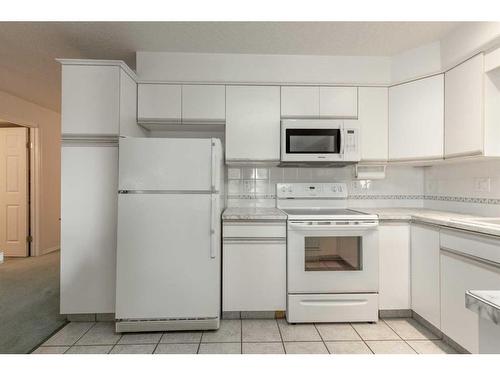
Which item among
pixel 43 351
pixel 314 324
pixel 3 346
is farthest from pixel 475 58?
pixel 3 346

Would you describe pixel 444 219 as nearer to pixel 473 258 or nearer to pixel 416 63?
pixel 473 258

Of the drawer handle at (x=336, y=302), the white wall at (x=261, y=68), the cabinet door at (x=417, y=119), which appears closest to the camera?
the drawer handle at (x=336, y=302)

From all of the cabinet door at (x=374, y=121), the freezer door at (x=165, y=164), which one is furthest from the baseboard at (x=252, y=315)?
the cabinet door at (x=374, y=121)

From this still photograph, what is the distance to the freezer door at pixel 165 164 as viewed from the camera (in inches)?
80.9

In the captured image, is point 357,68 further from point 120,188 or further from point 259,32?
point 120,188

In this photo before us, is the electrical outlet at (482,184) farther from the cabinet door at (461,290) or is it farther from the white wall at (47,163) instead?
the white wall at (47,163)

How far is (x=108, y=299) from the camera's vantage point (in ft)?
7.41

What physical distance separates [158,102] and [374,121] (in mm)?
2025

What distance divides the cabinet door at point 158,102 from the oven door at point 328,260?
1.47m

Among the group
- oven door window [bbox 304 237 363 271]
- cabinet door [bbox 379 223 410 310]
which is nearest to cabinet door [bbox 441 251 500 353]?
cabinet door [bbox 379 223 410 310]

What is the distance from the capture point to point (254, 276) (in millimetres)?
2297

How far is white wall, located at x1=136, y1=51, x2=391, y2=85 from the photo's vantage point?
2.54m

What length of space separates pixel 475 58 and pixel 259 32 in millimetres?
1598

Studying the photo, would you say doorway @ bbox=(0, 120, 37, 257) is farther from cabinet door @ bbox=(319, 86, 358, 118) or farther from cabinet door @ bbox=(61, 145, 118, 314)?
cabinet door @ bbox=(319, 86, 358, 118)
